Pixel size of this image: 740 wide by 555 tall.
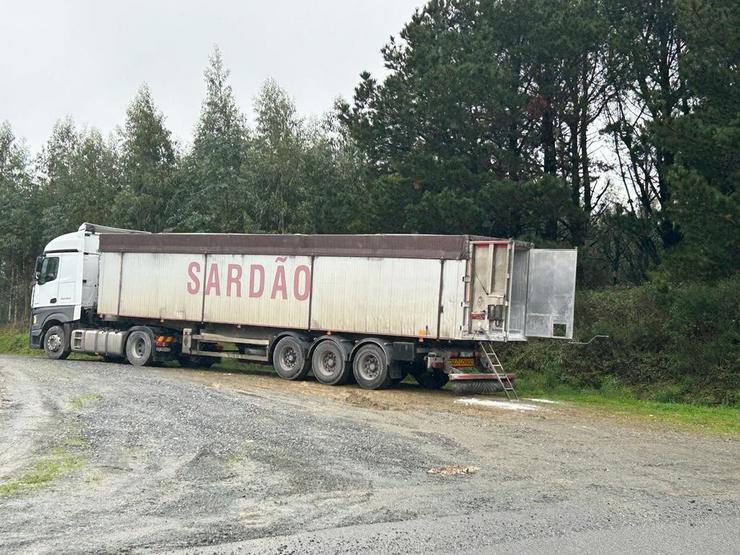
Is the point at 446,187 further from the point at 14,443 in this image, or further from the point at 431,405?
the point at 14,443

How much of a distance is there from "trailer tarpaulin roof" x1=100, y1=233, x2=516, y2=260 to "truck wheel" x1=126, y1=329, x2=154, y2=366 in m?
2.31

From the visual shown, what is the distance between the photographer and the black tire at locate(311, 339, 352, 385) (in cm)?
1888

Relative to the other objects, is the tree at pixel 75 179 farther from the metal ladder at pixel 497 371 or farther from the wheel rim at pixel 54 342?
the metal ladder at pixel 497 371

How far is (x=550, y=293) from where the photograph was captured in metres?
17.7

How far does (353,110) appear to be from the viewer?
97.3 ft

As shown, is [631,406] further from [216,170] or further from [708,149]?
[216,170]

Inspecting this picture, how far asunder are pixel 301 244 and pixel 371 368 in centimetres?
337

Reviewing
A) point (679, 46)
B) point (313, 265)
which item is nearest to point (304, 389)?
point (313, 265)

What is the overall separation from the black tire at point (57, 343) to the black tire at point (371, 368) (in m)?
10.5

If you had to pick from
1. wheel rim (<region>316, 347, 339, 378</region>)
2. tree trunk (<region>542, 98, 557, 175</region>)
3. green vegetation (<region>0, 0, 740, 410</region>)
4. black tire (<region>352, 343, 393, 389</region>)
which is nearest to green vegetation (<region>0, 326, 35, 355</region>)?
green vegetation (<region>0, 0, 740, 410</region>)

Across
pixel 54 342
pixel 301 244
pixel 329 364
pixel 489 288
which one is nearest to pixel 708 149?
pixel 489 288

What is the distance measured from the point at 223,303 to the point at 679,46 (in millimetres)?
15900

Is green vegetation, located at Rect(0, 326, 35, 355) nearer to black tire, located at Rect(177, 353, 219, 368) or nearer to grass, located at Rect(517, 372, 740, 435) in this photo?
black tire, located at Rect(177, 353, 219, 368)

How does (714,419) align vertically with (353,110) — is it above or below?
below
